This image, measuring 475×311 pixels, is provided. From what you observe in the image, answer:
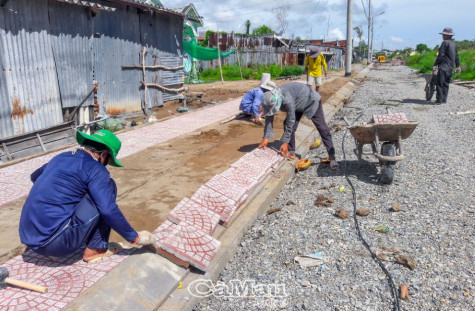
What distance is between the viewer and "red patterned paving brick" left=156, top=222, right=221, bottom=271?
3.41 metres

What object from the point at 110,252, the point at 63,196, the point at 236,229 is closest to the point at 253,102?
the point at 236,229

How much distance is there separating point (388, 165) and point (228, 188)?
2.26 m

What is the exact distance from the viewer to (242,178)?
5363 mm

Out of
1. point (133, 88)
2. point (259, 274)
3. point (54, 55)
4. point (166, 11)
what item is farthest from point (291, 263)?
point (166, 11)

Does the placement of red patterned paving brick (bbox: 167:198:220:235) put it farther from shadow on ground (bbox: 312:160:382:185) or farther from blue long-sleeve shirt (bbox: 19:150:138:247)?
shadow on ground (bbox: 312:160:382:185)

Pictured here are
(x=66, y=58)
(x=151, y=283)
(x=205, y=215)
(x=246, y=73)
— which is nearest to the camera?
(x=151, y=283)

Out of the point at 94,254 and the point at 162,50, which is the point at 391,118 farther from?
the point at 162,50

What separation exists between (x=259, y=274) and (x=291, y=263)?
35 cm

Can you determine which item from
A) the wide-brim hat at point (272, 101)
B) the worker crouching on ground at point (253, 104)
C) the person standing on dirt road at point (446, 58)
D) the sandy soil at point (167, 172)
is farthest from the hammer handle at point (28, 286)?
the person standing on dirt road at point (446, 58)

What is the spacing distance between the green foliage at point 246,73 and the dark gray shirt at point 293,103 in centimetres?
2058

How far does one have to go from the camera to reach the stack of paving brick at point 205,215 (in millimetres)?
3463

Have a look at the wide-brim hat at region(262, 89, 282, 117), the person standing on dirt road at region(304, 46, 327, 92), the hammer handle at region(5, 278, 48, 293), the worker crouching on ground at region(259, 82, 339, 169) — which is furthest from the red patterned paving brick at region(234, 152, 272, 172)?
the person standing on dirt road at region(304, 46, 327, 92)

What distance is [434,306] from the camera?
308 cm

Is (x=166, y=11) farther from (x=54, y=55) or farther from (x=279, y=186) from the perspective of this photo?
(x=279, y=186)
